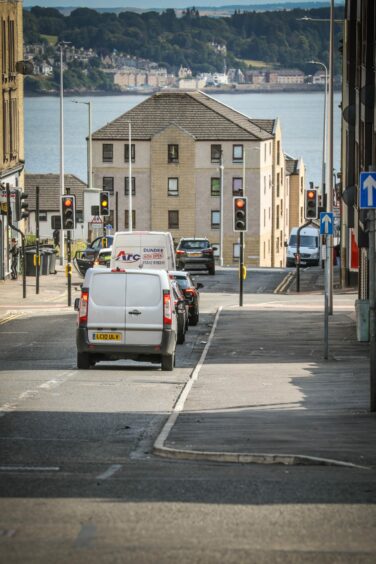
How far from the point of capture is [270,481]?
1306 cm

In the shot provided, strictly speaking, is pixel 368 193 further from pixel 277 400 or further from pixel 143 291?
pixel 143 291

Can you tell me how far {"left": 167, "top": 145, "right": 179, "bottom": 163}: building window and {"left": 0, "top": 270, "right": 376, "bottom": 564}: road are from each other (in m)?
98.7

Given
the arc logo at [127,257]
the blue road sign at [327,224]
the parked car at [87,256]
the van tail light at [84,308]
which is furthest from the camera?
the parked car at [87,256]

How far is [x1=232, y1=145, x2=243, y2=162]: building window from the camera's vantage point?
118 meters

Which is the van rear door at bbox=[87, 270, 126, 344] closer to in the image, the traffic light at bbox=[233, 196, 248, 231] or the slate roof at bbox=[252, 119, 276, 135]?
the traffic light at bbox=[233, 196, 248, 231]

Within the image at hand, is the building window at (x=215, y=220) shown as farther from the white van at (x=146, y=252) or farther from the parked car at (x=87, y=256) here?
the white van at (x=146, y=252)

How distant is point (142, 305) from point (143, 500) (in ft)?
42.8

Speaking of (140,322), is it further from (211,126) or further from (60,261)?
(211,126)

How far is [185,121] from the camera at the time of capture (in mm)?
120750

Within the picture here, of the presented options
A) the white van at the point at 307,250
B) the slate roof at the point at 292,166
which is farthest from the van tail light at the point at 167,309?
the slate roof at the point at 292,166

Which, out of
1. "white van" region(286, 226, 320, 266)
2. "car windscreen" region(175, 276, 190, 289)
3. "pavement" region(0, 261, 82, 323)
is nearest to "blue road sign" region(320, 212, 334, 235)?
"car windscreen" region(175, 276, 190, 289)

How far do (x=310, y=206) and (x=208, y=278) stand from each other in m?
14.7

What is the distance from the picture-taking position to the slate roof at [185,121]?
→ 118m

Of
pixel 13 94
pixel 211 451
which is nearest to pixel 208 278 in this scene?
pixel 13 94
